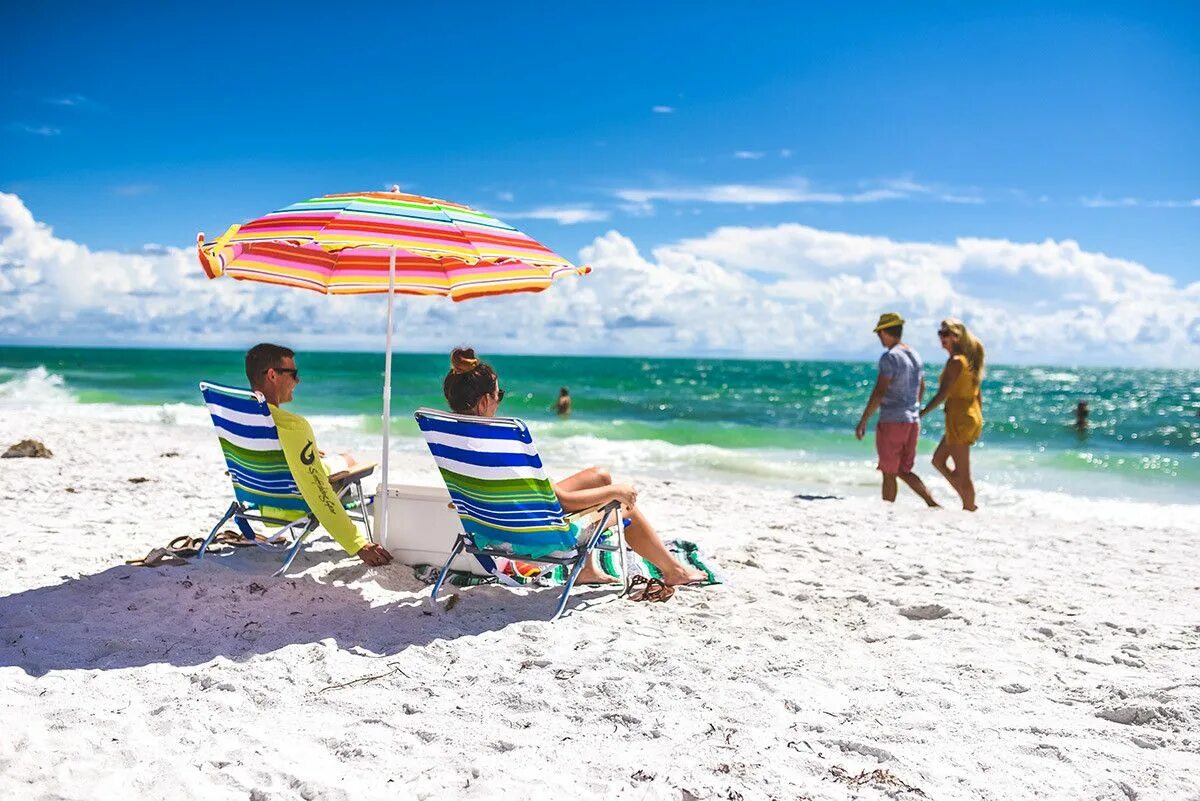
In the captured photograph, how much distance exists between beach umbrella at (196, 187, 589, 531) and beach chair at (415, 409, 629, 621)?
0.56 m

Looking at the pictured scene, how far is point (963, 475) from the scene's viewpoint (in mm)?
8164

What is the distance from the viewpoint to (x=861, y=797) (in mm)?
2605

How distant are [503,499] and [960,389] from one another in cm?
533

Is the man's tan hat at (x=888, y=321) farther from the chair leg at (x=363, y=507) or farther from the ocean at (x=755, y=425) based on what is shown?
the chair leg at (x=363, y=507)

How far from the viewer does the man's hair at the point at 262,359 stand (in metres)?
4.48

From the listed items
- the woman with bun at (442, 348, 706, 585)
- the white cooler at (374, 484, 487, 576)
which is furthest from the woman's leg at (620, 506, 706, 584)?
the white cooler at (374, 484, 487, 576)

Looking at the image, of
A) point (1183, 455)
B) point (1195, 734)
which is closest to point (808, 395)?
point (1183, 455)

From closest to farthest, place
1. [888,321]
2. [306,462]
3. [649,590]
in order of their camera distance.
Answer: [306,462] → [649,590] → [888,321]

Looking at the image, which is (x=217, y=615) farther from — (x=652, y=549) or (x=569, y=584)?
(x=652, y=549)

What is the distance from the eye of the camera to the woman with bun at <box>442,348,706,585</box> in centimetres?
434

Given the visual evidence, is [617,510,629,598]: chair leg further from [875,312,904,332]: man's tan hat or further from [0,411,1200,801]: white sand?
[875,312,904,332]: man's tan hat

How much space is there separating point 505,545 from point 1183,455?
19639 millimetres

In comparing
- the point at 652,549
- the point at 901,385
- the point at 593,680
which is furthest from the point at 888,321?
the point at 593,680

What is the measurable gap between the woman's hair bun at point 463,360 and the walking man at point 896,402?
427 centimetres
